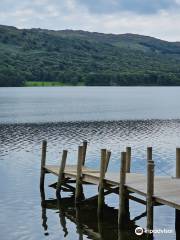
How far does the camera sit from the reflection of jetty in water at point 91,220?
25.4m

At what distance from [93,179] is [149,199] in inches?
270

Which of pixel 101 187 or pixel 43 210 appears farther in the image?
pixel 43 210

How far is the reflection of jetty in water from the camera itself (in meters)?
25.4

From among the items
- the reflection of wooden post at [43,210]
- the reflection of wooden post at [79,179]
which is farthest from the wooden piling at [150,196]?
the reflection of wooden post at [79,179]

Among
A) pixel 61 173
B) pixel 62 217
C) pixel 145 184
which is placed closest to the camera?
pixel 145 184

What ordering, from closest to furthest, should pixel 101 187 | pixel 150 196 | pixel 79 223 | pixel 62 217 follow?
1. pixel 150 196
2. pixel 79 223
3. pixel 101 187
4. pixel 62 217

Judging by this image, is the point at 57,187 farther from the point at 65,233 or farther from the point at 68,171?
the point at 65,233

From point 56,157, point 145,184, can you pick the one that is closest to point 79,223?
point 145,184

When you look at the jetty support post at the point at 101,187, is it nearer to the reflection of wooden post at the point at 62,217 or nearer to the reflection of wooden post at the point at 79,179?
the reflection of wooden post at the point at 62,217

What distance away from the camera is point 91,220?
27.8m

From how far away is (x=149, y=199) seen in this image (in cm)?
2348

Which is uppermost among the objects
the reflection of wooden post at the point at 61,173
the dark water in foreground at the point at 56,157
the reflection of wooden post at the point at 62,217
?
the reflection of wooden post at the point at 61,173

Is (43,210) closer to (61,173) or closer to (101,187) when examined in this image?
(61,173)

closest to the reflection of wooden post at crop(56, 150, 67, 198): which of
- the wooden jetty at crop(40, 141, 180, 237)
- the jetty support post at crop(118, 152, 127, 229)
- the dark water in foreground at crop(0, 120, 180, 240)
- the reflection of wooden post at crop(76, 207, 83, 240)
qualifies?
the wooden jetty at crop(40, 141, 180, 237)
